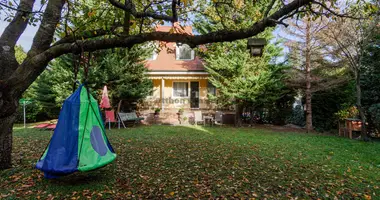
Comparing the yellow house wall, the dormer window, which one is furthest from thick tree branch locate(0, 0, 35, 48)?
the dormer window

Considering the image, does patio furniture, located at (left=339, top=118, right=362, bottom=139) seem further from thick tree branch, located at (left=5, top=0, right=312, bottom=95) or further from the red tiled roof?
the red tiled roof

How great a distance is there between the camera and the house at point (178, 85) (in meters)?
18.7

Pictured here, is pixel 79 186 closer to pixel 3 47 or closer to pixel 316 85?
pixel 3 47

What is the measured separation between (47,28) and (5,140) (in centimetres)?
291

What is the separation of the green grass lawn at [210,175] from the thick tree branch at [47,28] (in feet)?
10.1

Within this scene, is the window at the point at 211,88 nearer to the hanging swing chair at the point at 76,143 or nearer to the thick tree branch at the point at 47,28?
the thick tree branch at the point at 47,28

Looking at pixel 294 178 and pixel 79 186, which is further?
pixel 294 178

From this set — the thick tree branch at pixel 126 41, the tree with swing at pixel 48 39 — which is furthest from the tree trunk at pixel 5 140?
the thick tree branch at pixel 126 41

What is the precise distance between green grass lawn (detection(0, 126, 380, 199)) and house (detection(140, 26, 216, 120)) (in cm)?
1084

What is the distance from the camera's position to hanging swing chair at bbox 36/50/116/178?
437 centimetres

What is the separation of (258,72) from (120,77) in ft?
30.6

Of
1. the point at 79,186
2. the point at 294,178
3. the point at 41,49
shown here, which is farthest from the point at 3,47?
the point at 294,178

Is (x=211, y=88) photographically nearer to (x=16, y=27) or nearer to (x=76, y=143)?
(x=16, y=27)

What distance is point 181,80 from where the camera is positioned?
1998cm
